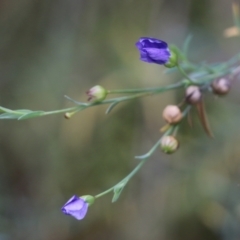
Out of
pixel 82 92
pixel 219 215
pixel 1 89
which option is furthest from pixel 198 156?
pixel 1 89

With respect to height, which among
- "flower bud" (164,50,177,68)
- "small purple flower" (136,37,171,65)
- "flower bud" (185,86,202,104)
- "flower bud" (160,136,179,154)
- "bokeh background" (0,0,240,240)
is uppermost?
"small purple flower" (136,37,171,65)

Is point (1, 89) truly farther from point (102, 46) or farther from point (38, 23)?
point (102, 46)

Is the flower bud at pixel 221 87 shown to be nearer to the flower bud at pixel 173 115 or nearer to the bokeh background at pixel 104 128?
the flower bud at pixel 173 115

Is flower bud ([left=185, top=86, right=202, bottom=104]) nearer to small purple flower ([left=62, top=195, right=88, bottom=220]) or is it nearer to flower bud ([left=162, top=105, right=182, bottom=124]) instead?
flower bud ([left=162, top=105, right=182, bottom=124])

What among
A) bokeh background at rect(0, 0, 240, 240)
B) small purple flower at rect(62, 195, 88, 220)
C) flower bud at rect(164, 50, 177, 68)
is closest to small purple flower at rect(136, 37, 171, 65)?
flower bud at rect(164, 50, 177, 68)

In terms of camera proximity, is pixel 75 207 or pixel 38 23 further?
pixel 38 23

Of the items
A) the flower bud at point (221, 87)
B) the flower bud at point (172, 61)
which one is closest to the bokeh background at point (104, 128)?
the flower bud at point (221, 87)

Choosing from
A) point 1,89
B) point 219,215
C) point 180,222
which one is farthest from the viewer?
point 1,89
